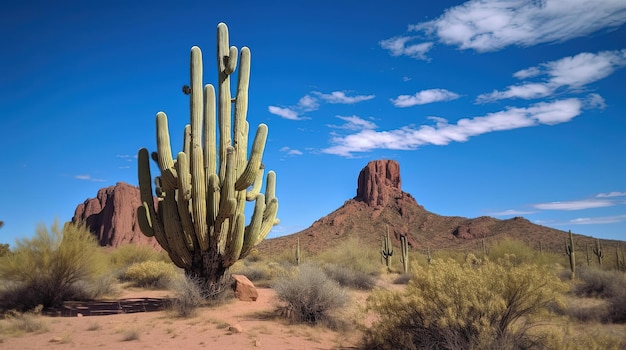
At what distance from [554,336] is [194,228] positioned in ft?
31.4

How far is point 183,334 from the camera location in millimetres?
9102

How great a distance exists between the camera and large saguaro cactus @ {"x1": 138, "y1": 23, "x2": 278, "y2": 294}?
484 inches

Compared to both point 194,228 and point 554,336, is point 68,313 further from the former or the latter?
point 554,336

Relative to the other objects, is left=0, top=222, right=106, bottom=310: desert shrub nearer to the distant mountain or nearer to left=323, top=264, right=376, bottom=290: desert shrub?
left=323, top=264, right=376, bottom=290: desert shrub

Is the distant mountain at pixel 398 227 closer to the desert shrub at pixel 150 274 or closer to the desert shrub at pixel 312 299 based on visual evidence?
the desert shrub at pixel 150 274

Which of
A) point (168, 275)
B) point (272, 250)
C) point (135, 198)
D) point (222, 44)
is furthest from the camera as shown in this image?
point (135, 198)

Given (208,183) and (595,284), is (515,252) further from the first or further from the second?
(208,183)

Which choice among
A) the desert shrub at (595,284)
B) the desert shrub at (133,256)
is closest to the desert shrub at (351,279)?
the desert shrub at (595,284)

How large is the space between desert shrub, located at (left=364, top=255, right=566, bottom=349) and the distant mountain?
148ft

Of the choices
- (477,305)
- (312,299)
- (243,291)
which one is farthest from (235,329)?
(477,305)

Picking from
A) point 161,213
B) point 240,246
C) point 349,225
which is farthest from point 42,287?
point 349,225

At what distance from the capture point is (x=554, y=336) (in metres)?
6.01

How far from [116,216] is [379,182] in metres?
42.8

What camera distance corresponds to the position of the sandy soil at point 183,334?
27.0 feet
